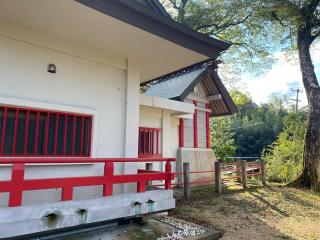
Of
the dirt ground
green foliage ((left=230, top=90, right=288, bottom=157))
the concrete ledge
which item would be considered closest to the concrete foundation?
the dirt ground

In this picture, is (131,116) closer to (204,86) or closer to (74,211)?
(74,211)

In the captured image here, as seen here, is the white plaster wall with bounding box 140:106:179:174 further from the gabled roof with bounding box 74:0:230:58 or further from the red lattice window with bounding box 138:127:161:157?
the gabled roof with bounding box 74:0:230:58

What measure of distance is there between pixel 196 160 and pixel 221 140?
521 inches

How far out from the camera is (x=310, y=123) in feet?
37.8

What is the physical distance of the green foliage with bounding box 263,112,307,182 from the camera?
44.2ft

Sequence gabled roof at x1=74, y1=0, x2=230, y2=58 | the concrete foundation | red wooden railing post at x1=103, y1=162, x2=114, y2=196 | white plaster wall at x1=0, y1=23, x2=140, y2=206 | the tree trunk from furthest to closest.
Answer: the concrete foundation, the tree trunk, white plaster wall at x1=0, y1=23, x2=140, y2=206, red wooden railing post at x1=103, y1=162, x2=114, y2=196, gabled roof at x1=74, y1=0, x2=230, y2=58

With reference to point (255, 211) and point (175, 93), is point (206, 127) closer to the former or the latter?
point (175, 93)

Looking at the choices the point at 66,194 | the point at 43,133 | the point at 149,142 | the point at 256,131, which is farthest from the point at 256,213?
the point at 256,131

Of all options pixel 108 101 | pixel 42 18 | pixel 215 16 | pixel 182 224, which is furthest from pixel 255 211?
pixel 215 16

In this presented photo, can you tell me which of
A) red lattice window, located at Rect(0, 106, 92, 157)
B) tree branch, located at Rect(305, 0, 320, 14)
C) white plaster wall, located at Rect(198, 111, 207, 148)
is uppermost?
tree branch, located at Rect(305, 0, 320, 14)

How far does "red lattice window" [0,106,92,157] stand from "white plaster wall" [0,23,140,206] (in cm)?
15

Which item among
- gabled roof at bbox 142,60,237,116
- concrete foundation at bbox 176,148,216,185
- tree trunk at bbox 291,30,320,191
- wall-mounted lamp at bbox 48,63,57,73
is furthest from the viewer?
gabled roof at bbox 142,60,237,116

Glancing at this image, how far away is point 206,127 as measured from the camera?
12898 millimetres

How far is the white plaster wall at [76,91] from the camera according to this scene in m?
4.28
